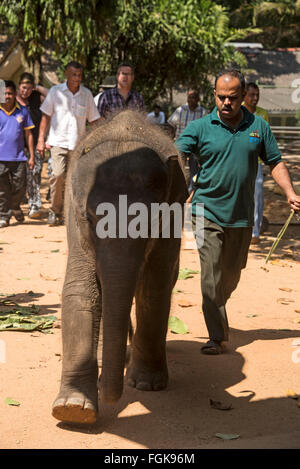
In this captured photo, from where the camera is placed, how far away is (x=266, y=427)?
4672 millimetres

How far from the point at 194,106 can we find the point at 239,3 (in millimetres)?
46770

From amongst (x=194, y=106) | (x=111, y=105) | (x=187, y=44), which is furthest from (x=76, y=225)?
(x=187, y=44)

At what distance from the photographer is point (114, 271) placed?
4.03 meters

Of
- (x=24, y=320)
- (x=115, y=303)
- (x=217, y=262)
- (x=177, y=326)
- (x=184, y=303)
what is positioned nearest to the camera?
(x=115, y=303)

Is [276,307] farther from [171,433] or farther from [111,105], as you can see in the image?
[111,105]

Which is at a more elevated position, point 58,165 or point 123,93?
point 123,93

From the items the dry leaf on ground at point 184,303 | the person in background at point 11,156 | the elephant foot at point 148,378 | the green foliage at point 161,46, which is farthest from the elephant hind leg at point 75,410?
the green foliage at point 161,46

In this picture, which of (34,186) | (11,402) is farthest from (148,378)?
(34,186)

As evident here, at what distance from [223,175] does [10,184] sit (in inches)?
270

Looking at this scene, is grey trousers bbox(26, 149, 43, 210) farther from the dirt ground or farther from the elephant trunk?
the elephant trunk

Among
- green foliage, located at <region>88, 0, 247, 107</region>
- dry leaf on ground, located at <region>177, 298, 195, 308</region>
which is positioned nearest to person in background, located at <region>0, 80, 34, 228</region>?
dry leaf on ground, located at <region>177, 298, 195, 308</region>

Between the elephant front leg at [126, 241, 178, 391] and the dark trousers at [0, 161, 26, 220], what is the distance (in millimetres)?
7063

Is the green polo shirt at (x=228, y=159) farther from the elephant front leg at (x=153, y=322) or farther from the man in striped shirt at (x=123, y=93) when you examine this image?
the man in striped shirt at (x=123, y=93)

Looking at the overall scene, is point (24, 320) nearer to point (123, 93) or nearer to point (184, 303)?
point (184, 303)
